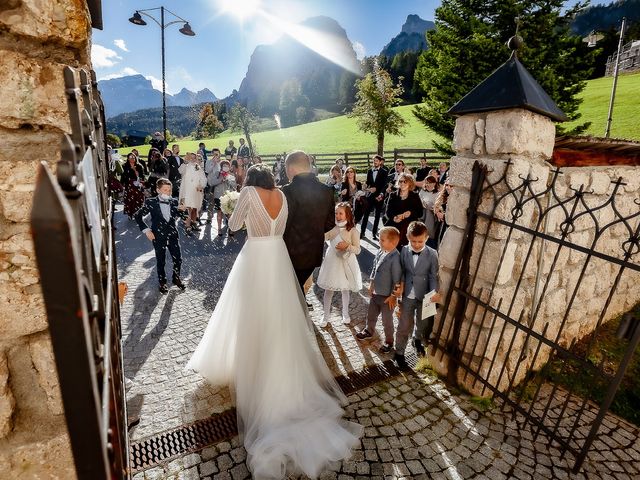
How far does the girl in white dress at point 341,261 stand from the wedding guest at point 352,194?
153 inches

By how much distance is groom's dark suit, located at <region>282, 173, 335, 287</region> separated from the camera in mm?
4055

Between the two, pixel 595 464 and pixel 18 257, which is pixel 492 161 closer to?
pixel 595 464

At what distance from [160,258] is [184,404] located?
3.03 m

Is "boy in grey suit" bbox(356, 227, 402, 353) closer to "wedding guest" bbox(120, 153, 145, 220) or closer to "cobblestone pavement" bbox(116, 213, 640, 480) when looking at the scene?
"cobblestone pavement" bbox(116, 213, 640, 480)

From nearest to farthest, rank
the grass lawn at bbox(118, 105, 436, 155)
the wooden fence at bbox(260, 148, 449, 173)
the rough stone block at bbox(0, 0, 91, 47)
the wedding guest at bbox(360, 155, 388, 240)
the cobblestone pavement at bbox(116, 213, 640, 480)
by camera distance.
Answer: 1. the rough stone block at bbox(0, 0, 91, 47)
2. the cobblestone pavement at bbox(116, 213, 640, 480)
3. the wedding guest at bbox(360, 155, 388, 240)
4. the wooden fence at bbox(260, 148, 449, 173)
5. the grass lawn at bbox(118, 105, 436, 155)

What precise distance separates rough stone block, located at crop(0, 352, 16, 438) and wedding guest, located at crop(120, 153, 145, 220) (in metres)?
10.0

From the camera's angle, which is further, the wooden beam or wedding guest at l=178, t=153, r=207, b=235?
wedding guest at l=178, t=153, r=207, b=235

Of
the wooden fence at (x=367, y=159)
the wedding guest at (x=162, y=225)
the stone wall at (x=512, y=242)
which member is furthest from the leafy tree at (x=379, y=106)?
the stone wall at (x=512, y=242)


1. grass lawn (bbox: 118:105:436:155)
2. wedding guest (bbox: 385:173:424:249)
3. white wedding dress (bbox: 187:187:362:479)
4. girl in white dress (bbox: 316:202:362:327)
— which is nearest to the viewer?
white wedding dress (bbox: 187:187:362:479)

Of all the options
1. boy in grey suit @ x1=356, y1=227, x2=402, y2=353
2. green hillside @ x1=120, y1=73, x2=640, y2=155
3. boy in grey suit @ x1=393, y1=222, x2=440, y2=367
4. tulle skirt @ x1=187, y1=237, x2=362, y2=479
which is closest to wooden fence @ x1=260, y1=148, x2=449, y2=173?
green hillside @ x1=120, y1=73, x2=640, y2=155

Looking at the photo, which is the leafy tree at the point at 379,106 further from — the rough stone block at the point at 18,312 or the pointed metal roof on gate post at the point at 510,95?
the rough stone block at the point at 18,312

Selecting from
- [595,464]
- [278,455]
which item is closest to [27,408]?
[278,455]

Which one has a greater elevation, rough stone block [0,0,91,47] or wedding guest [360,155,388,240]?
rough stone block [0,0,91,47]

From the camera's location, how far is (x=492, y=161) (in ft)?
10.6
